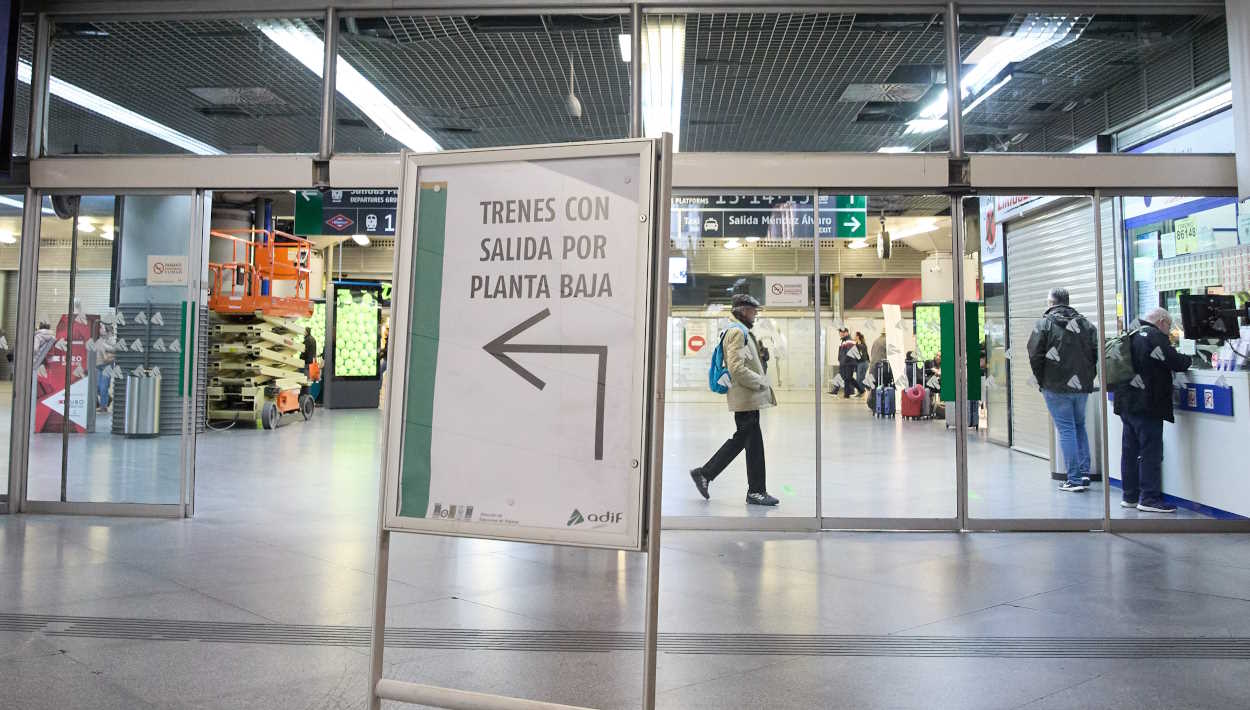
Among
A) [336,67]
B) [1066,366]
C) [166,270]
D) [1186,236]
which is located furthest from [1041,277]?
[166,270]

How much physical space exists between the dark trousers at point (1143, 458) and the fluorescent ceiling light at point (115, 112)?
7.13m

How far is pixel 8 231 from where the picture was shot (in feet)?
22.0

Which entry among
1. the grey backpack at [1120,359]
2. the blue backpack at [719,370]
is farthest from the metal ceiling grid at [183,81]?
the grey backpack at [1120,359]

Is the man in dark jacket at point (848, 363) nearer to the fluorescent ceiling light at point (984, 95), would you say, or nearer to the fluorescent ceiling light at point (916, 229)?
the fluorescent ceiling light at point (916, 229)

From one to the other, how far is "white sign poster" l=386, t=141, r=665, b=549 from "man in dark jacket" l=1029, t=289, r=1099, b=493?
17.8 feet

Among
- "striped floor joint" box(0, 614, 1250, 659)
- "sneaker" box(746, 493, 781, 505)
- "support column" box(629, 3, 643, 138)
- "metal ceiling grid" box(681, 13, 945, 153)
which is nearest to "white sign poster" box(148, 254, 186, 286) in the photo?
"striped floor joint" box(0, 614, 1250, 659)

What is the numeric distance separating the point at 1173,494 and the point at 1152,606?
2976 mm

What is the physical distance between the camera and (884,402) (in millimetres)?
13859

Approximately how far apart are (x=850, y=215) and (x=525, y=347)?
4763mm

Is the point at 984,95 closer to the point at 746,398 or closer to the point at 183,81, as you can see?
the point at 746,398

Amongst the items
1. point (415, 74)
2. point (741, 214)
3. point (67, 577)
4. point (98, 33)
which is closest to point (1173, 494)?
point (741, 214)

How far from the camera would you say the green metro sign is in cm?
645

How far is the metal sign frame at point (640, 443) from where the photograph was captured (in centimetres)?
222

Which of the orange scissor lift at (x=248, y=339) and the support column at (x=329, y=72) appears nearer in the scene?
the support column at (x=329, y=72)
